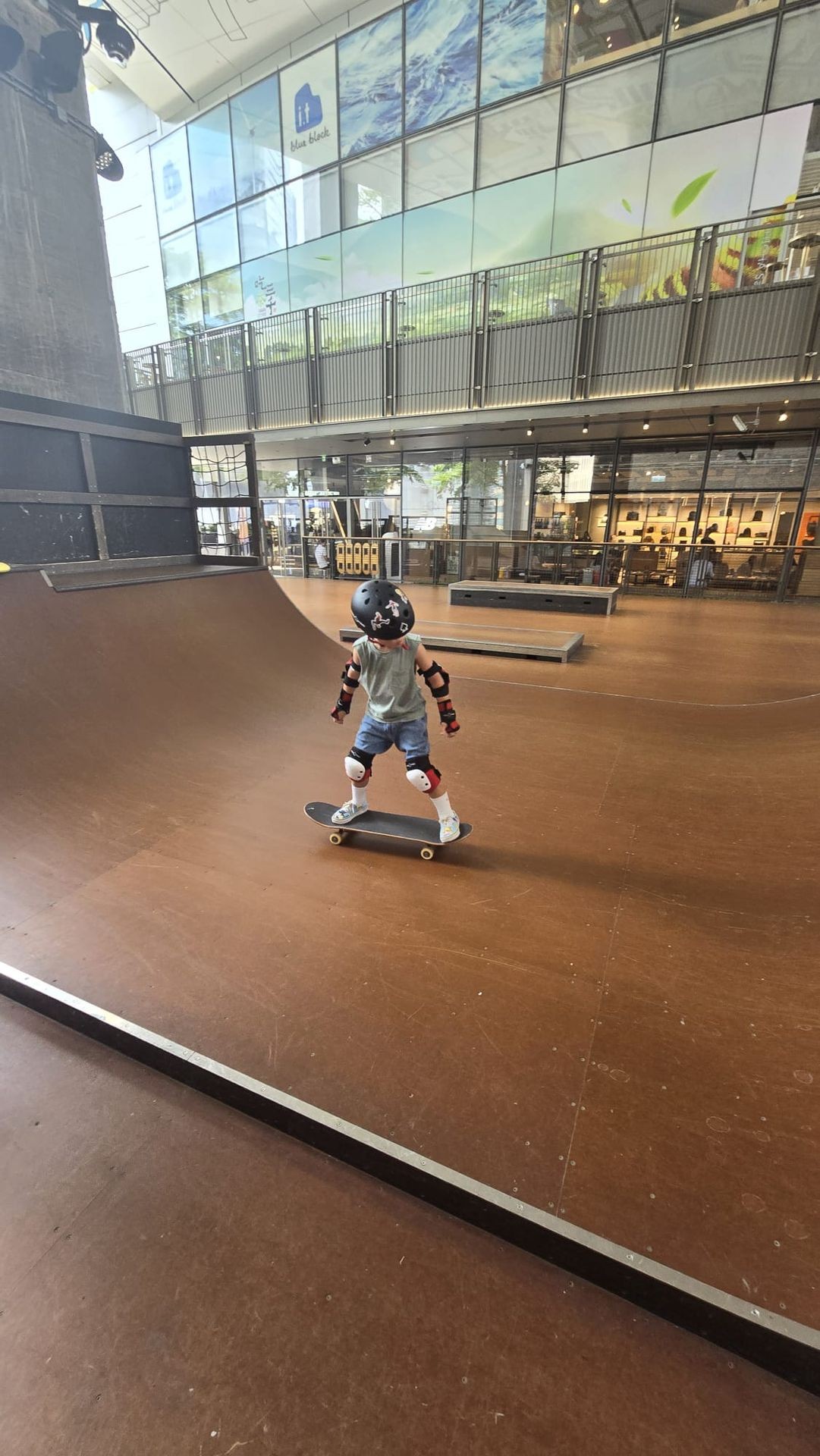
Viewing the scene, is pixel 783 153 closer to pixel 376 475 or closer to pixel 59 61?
pixel 376 475

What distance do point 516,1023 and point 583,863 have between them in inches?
43.8

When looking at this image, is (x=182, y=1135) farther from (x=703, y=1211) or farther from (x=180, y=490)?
(x=180, y=490)

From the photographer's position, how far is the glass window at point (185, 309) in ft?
58.7

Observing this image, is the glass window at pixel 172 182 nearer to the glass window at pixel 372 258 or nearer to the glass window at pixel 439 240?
the glass window at pixel 372 258

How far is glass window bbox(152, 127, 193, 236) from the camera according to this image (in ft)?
56.6

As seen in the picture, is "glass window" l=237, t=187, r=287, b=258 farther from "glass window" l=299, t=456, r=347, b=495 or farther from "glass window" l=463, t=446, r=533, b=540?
"glass window" l=463, t=446, r=533, b=540

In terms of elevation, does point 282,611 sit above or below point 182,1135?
above

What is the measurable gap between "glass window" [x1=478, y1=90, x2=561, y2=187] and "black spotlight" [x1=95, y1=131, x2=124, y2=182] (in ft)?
26.7

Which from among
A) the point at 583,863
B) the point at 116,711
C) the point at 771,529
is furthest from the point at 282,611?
the point at 771,529

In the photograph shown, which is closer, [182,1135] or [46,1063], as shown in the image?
[182,1135]

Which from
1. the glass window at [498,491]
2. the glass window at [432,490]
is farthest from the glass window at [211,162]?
the glass window at [498,491]

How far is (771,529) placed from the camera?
1319 centimetres

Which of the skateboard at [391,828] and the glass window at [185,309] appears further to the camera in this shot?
the glass window at [185,309]

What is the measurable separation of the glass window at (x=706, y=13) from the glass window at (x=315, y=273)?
26.0 ft
